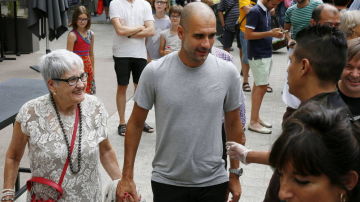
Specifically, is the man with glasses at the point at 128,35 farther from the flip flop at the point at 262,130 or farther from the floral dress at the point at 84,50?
the flip flop at the point at 262,130

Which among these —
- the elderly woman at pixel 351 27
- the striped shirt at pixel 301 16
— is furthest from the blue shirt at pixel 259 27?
the elderly woman at pixel 351 27

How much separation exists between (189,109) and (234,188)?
26.4 inches

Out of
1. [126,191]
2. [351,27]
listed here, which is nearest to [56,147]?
[126,191]

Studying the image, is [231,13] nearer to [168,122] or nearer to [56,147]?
[168,122]

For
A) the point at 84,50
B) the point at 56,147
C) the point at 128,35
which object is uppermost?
the point at 128,35

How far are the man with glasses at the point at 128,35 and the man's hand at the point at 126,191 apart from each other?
11.9 ft

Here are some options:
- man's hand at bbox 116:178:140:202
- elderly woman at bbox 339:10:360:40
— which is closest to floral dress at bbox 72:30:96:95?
elderly woman at bbox 339:10:360:40

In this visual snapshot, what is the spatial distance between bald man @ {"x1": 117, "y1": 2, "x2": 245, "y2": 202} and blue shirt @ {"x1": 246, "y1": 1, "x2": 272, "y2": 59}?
3940 mm

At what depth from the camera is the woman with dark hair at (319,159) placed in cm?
176

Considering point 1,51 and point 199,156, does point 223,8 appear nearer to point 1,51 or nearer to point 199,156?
point 1,51

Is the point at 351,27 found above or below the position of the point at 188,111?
above

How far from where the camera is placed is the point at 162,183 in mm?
3467

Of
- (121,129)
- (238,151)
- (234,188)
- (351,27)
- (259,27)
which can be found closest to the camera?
(238,151)

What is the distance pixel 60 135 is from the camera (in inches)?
133
